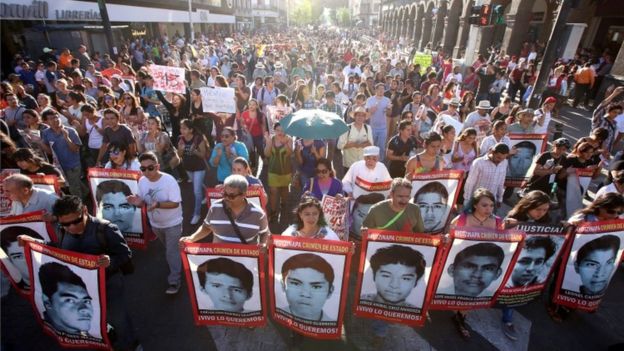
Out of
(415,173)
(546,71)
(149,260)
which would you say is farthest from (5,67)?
(546,71)

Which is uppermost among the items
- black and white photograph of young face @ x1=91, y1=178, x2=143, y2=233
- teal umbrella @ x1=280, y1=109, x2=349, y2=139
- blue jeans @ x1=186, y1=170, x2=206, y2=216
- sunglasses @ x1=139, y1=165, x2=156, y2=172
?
teal umbrella @ x1=280, y1=109, x2=349, y2=139

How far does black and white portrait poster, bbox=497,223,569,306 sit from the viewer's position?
361 cm

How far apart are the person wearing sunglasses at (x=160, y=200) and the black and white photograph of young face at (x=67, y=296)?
111 cm

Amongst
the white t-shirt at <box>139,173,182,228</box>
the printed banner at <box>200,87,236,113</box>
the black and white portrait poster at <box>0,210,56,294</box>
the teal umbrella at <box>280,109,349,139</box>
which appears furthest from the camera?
the printed banner at <box>200,87,236,113</box>

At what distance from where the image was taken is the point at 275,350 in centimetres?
380

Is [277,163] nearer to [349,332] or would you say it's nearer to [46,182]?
[349,332]

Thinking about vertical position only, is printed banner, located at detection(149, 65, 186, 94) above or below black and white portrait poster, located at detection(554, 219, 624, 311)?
above

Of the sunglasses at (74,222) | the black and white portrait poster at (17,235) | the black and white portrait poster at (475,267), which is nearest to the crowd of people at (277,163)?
the sunglasses at (74,222)

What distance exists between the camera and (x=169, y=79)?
8258mm

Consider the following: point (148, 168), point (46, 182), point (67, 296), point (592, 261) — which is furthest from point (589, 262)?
point (46, 182)

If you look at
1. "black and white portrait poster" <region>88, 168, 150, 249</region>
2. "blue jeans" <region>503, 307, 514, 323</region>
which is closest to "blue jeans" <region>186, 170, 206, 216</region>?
"black and white portrait poster" <region>88, 168, 150, 249</region>

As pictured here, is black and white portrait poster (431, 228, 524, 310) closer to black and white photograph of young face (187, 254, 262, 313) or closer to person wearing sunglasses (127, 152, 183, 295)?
black and white photograph of young face (187, 254, 262, 313)

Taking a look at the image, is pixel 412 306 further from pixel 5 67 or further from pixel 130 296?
pixel 5 67

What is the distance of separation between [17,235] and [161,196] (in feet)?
4.74
